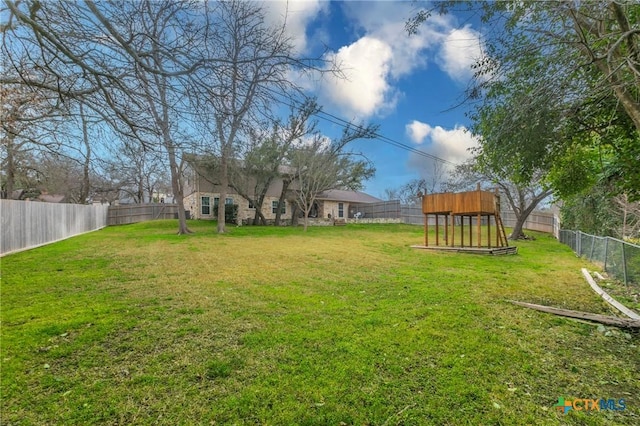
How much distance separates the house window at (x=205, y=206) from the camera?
2253 centimetres

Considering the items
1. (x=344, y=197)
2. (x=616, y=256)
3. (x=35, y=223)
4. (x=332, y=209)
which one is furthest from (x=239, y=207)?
(x=616, y=256)

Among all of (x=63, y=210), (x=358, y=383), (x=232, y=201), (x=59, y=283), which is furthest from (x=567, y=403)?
(x=232, y=201)

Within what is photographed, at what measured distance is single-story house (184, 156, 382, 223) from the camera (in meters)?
22.4

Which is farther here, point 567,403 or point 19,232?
point 19,232

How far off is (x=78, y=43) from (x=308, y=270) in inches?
211

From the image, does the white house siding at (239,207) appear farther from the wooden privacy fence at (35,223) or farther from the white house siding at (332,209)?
the wooden privacy fence at (35,223)

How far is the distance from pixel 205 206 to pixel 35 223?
518 inches

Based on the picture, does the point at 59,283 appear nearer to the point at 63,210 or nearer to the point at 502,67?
the point at 502,67

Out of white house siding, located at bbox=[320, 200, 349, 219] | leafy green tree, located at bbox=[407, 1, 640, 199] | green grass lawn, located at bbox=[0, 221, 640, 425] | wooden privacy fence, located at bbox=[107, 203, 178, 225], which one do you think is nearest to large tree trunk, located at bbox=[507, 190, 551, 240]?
green grass lawn, located at bbox=[0, 221, 640, 425]

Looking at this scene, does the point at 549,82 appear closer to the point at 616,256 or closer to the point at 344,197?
the point at 616,256

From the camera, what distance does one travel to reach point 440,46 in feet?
15.1
